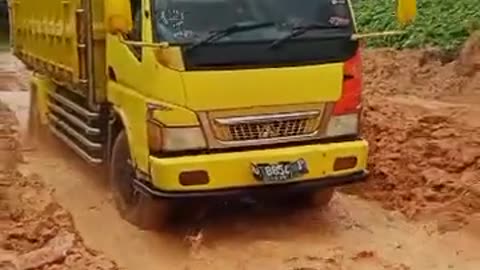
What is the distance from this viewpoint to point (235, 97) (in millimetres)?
7754

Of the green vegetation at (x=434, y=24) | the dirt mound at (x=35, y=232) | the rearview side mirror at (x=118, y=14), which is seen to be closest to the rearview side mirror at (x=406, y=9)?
the rearview side mirror at (x=118, y=14)

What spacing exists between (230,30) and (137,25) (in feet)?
2.72

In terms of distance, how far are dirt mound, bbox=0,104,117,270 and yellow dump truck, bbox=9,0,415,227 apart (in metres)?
0.72

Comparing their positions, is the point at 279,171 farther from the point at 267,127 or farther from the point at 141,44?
the point at 141,44

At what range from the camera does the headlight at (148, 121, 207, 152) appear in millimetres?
7672

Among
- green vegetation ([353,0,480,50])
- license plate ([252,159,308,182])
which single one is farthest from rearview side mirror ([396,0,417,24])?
green vegetation ([353,0,480,50])

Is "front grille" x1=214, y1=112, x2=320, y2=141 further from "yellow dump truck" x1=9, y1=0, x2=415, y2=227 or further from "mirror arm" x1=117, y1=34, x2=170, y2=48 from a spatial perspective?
"mirror arm" x1=117, y1=34, x2=170, y2=48

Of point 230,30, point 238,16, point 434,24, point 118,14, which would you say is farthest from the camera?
point 434,24

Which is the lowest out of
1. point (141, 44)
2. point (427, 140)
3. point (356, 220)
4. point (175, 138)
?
point (356, 220)

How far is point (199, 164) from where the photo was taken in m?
7.65

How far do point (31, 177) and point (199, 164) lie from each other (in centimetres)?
358

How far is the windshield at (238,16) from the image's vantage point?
7824 mm

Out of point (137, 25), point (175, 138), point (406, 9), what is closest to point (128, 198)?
point (175, 138)

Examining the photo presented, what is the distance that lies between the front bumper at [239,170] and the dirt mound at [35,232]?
0.77 m
